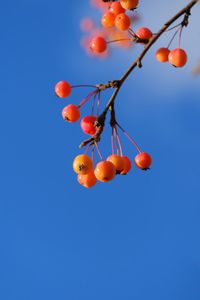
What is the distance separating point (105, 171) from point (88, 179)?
379 millimetres

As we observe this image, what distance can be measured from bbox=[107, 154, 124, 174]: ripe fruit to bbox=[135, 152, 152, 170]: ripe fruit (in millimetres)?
449

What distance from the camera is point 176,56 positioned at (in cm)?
482

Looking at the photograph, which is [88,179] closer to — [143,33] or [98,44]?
[143,33]

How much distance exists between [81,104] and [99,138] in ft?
2.67

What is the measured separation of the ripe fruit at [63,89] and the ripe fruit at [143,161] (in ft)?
3.69

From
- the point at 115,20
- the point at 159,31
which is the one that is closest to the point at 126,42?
the point at 115,20

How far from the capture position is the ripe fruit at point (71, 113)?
457 cm

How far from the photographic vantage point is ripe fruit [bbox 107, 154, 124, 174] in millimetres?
4277

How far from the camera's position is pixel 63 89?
195 inches

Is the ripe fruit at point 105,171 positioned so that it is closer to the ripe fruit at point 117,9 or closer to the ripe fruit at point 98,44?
the ripe fruit at point 98,44

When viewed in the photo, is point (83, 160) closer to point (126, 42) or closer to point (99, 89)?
point (99, 89)

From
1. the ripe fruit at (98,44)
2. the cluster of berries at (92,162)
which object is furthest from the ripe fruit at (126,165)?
the ripe fruit at (98,44)

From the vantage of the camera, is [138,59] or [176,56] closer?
[138,59]

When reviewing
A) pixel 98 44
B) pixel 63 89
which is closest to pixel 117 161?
pixel 63 89
